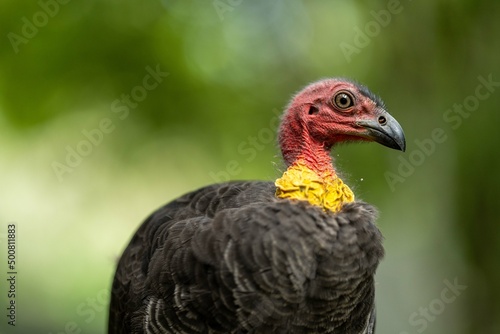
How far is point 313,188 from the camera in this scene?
3377 millimetres

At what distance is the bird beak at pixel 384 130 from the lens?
3.47 metres

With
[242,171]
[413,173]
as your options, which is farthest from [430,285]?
[242,171]

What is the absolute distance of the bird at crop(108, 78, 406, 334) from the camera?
314 centimetres

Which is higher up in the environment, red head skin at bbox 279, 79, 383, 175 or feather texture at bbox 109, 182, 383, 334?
red head skin at bbox 279, 79, 383, 175

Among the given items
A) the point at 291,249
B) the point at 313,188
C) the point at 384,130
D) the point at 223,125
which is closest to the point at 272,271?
the point at 291,249

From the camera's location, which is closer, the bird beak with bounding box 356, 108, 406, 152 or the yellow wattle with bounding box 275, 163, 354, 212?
the yellow wattle with bounding box 275, 163, 354, 212

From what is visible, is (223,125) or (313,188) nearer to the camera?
(313,188)

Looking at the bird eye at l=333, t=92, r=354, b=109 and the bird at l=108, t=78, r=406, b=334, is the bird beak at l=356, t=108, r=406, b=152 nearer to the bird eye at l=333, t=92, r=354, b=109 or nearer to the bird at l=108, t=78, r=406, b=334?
the bird at l=108, t=78, r=406, b=334

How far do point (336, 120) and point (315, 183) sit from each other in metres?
0.39

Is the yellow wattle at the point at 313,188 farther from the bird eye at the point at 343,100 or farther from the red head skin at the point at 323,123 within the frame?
the bird eye at the point at 343,100

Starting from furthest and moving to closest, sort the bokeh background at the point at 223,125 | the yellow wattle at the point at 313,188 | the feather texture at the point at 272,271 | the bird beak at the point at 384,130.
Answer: the bokeh background at the point at 223,125
the bird beak at the point at 384,130
the yellow wattle at the point at 313,188
the feather texture at the point at 272,271

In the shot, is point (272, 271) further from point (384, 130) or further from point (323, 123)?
point (384, 130)

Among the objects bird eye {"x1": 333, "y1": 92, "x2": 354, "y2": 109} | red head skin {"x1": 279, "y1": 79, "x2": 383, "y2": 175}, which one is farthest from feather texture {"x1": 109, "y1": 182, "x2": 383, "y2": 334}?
bird eye {"x1": 333, "y1": 92, "x2": 354, "y2": 109}

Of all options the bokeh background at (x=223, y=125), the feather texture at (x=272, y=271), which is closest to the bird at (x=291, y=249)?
the feather texture at (x=272, y=271)
